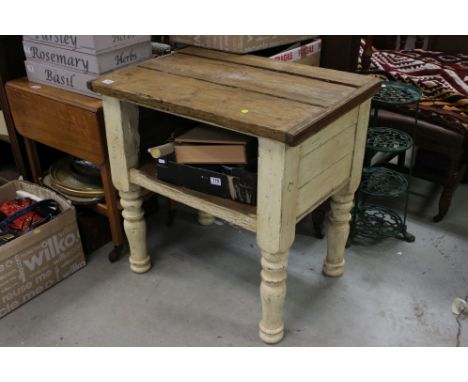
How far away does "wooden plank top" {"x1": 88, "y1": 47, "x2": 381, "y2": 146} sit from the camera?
1482 millimetres

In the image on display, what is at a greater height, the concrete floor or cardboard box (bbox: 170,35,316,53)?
cardboard box (bbox: 170,35,316,53)

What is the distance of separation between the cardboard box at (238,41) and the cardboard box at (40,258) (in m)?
0.80

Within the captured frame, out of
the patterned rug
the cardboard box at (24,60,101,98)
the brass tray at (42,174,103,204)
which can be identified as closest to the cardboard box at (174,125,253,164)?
the cardboard box at (24,60,101,98)

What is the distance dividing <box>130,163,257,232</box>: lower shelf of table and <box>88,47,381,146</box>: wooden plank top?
291 millimetres

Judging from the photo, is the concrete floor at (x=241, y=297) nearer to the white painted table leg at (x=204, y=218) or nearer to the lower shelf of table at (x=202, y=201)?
the white painted table leg at (x=204, y=218)

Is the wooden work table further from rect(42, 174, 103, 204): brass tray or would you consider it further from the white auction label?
rect(42, 174, 103, 204): brass tray

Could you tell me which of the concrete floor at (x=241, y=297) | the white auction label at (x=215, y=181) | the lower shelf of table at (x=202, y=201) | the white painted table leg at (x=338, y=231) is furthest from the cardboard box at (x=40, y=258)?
the white painted table leg at (x=338, y=231)

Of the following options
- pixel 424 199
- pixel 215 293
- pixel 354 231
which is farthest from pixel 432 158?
pixel 215 293

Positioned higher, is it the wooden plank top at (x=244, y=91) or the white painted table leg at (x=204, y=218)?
the wooden plank top at (x=244, y=91)

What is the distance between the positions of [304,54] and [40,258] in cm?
128

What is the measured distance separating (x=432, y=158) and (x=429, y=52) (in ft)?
2.05

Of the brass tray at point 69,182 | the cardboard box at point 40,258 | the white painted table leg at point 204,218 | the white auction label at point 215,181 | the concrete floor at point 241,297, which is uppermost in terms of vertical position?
the white auction label at point 215,181

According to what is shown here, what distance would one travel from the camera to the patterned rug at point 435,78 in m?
2.42

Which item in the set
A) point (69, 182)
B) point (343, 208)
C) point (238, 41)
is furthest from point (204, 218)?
point (238, 41)
